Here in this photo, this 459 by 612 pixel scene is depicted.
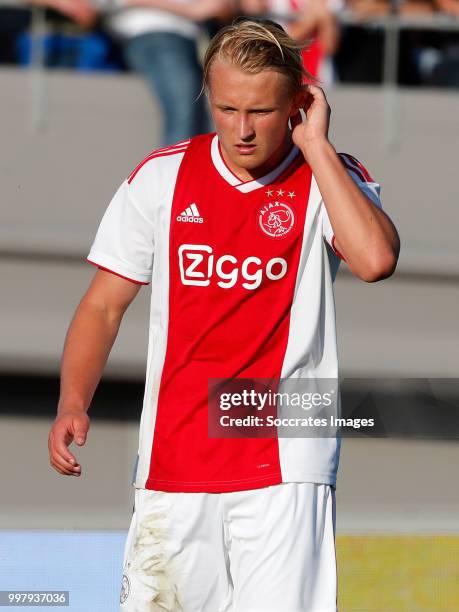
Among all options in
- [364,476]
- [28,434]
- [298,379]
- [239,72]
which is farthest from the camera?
[28,434]

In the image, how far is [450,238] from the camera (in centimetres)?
628

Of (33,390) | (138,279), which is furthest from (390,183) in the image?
(138,279)

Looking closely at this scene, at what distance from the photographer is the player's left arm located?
2412mm

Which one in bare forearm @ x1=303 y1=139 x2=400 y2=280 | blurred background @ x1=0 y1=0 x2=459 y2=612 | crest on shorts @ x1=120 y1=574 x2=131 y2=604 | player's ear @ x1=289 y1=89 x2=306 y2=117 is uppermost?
blurred background @ x1=0 y1=0 x2=459 y2=612

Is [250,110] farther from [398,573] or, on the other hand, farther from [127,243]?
[398,573]

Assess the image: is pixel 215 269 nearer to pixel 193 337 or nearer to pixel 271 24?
pixel 193 337

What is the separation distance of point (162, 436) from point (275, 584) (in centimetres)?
38

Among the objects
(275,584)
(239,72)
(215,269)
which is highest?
(239,72)

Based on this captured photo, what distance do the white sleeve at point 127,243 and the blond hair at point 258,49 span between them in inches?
12.8

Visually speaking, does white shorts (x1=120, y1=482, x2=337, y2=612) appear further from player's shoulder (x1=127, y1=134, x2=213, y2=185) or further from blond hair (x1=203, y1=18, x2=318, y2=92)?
blond hair (x1=203, y1=18, x2=318, y2=92)

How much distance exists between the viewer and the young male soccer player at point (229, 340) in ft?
8.27

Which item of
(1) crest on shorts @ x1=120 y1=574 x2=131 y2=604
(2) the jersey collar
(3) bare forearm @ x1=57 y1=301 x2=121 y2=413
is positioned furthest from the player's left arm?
(1) crest on shorts @ x1=120 y1=574 x2=131 y2=604

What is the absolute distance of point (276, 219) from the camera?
2.53 m

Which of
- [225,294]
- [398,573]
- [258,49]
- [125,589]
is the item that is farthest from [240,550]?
[398,573]
